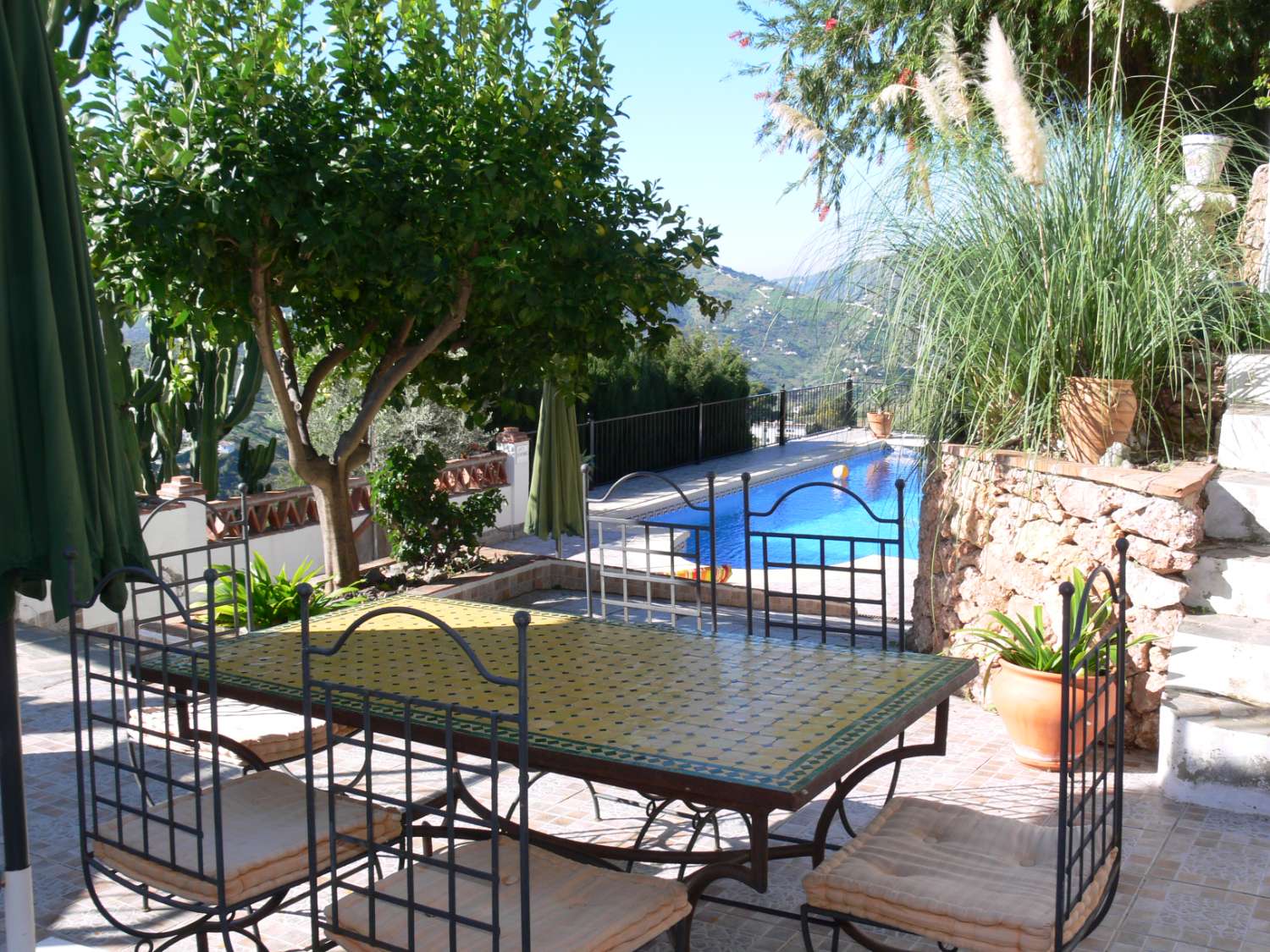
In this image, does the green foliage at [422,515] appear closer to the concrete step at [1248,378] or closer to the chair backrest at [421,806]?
the chair backrest at [421,806]

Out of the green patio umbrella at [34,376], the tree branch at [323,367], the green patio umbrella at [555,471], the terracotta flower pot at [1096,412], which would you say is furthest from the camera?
the green patio umbrella at [555,471]

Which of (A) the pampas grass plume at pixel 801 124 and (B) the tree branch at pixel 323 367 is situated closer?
(A) the pampas grass plume at pixel 801 124

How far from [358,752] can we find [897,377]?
115 inches

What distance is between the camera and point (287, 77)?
593 centimetres

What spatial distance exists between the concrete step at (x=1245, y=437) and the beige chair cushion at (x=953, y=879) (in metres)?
3.19

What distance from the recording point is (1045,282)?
4785 mm

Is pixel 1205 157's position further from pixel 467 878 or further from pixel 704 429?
pixel 704 429

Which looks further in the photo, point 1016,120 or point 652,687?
point 1016,120

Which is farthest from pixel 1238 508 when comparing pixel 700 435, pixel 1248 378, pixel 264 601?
pixel 700 435

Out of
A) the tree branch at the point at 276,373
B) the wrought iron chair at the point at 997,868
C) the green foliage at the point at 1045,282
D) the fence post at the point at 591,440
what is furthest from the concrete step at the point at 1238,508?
the fence post at the point at 591,440

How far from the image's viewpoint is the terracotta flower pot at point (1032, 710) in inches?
177

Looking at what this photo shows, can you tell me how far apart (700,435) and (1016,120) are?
44.1 ft

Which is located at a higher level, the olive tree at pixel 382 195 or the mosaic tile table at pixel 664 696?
the olive tree at pixel 382 195

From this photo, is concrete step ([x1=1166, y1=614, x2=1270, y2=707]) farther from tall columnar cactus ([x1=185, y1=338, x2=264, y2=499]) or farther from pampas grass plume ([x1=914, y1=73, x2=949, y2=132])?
tall columnar cactus ([x1=185, y1=338, x2=264, y2=499])
